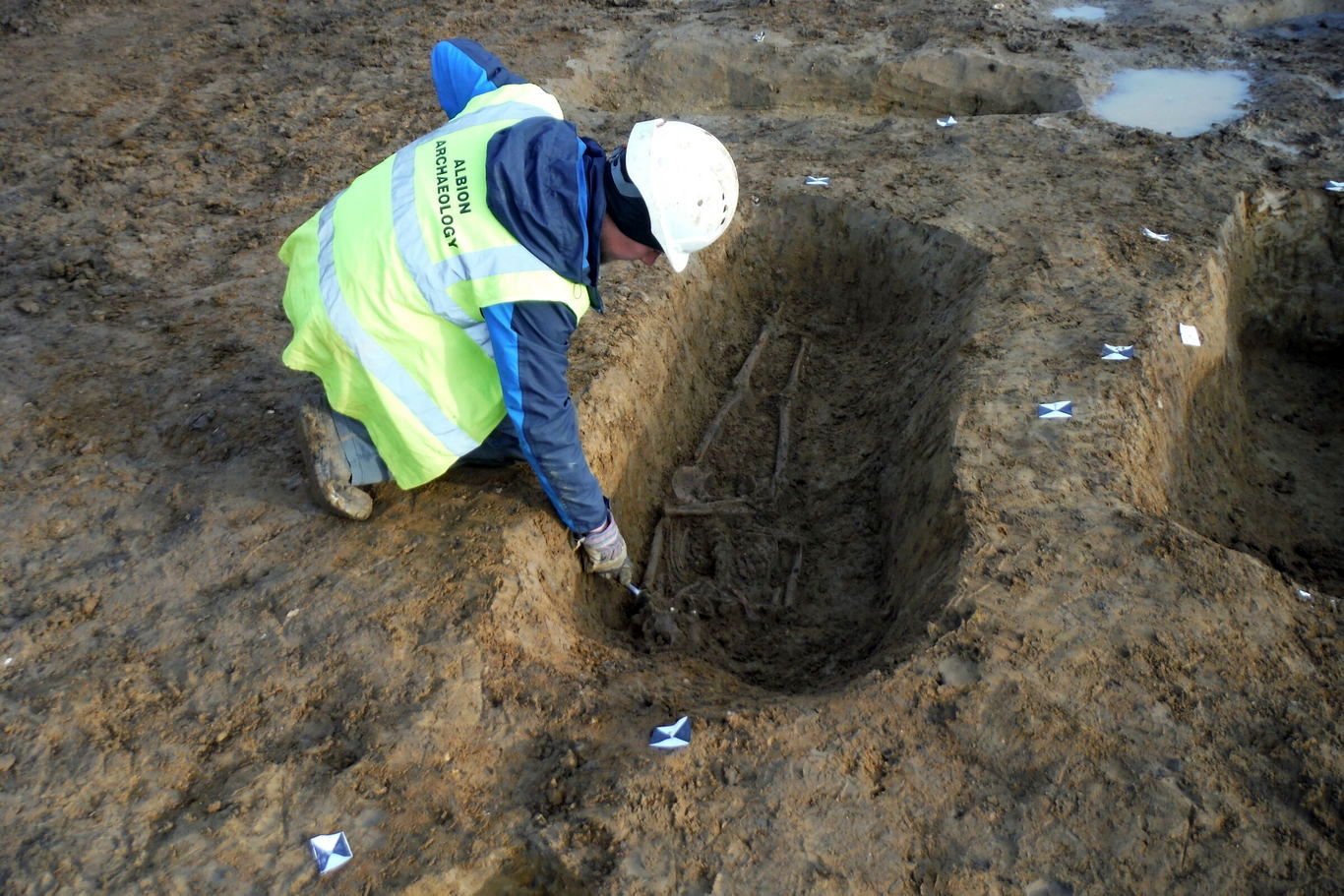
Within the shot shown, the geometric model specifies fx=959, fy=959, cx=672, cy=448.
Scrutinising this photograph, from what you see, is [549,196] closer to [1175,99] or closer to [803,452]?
[803,452]

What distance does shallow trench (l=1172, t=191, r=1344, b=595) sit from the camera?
4.23 meters

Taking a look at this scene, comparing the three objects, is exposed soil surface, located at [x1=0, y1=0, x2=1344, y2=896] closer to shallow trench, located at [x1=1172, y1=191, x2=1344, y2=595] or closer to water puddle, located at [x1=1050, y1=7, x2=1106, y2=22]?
shallow trench, located at [x1=1172, y1=191, x2=1344, y2=595]

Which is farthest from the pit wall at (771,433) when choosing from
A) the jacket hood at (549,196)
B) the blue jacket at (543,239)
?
the jacket hood at (549,196)

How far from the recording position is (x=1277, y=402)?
5238 millimetres

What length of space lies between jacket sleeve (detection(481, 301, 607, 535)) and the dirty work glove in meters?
0.34

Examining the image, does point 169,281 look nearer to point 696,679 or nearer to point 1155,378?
point 696,679

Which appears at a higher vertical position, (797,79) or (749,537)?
(797,79)

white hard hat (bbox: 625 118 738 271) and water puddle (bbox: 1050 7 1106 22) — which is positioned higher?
white hard hat (bbox: 625 118 738 271)

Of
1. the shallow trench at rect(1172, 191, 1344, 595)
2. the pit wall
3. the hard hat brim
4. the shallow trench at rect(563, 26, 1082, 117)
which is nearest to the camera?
the hard hat brim

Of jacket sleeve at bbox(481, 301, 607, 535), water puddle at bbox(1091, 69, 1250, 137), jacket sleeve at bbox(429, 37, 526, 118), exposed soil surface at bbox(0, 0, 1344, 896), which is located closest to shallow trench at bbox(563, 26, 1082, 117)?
exposed soil surface at bbox(0, 0, 1344, 896)

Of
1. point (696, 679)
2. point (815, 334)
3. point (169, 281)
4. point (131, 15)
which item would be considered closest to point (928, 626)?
point (696, 679)

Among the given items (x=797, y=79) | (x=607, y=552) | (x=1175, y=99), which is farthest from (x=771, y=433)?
(x=1175, y=99)

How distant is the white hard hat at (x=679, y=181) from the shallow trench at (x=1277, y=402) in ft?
7.94

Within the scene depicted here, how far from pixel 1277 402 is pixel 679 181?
417 centimetres
